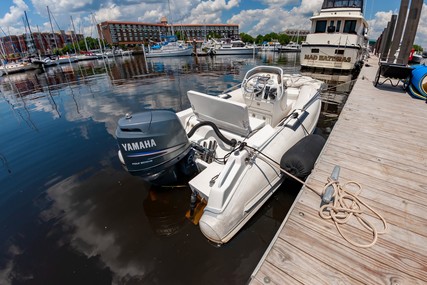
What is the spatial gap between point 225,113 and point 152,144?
1384 millimetres

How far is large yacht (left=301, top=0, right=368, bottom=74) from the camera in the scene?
14.5 m

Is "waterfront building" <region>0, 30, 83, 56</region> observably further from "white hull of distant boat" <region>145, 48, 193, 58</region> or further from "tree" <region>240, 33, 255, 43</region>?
"tree" <region>240, 33, 255, 43</region>

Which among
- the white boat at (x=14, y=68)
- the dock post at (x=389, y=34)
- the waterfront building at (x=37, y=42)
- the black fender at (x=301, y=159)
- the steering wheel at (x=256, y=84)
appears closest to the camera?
the black fender at (x=301, y=159)

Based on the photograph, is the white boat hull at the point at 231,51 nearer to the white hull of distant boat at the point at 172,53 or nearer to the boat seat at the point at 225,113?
the white hull of distant boat at the point at 172,53

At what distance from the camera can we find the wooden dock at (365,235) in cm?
176

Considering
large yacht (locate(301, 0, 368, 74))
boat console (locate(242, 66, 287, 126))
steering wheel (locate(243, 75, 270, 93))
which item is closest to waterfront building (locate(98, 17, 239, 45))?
large yacht (locate(301, 0, 368, 74))

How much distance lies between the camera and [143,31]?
307ft

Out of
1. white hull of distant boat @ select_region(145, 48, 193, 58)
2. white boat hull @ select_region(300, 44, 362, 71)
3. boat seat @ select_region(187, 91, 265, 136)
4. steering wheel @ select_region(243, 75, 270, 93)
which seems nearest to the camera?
boat seat @ select_region(187, 91, 265, 136)

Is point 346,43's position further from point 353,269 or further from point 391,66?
point 353,269

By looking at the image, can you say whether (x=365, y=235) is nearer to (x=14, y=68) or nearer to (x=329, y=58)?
(x=329, y=58)

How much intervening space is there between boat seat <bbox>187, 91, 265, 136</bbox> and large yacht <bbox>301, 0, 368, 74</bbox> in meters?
14.3

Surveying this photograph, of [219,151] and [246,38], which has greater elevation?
[246,38]

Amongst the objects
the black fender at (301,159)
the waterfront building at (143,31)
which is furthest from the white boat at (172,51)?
the black fender at (301,159)

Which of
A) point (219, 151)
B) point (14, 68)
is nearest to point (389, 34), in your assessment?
point (219, 151)
